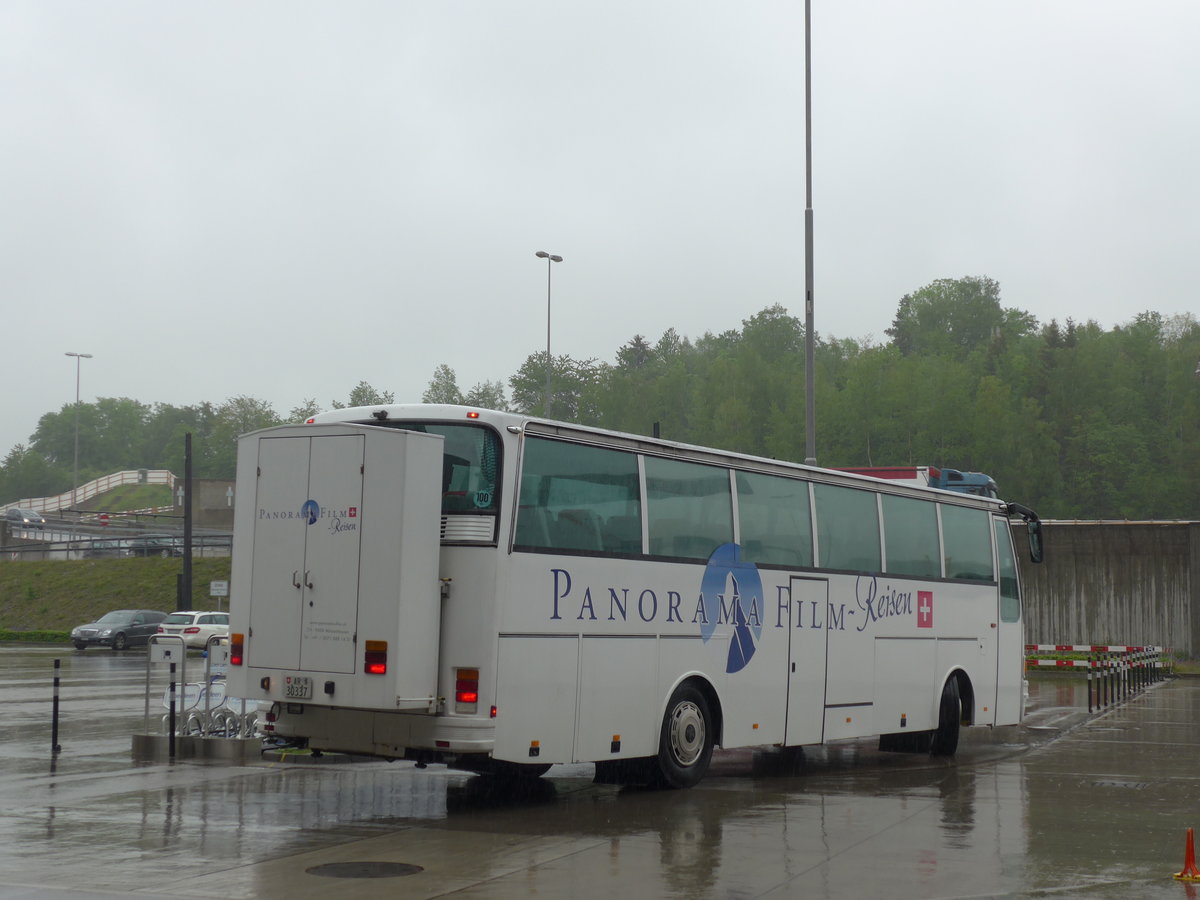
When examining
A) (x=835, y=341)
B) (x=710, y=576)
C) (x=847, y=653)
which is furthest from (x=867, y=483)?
(x=835, y=341)

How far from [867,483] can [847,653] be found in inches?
80.6

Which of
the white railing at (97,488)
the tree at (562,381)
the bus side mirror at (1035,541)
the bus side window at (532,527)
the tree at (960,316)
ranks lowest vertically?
the bus side window at (532,527)

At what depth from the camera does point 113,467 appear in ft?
602

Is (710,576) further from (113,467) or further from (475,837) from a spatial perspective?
(113,467)

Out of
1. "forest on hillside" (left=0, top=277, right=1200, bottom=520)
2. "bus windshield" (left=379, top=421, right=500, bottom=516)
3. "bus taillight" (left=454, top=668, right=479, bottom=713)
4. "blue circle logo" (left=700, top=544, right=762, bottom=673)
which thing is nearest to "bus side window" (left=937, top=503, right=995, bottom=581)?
"blue circle logo" (left=700, top=544, right=762, bottom=673)

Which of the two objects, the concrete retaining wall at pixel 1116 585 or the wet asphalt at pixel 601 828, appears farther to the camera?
the concrete retaining wall at pixel 1116 585

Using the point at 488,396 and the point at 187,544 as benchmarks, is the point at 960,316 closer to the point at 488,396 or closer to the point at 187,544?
the point at 488,396

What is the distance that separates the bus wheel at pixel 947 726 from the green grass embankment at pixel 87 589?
4869 cm

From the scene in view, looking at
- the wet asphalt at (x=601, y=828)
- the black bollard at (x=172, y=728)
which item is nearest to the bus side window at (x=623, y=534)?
the wet asphalt at (x=601, y=828)

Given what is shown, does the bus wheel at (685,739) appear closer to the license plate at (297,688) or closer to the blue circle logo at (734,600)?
the blue circle logo at (734,600)

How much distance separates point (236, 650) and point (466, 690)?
2157 mm

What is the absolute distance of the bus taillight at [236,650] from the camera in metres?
12.0

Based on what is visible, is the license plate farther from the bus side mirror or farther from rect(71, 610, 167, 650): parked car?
rect(71, 610, 167, 650): parked car

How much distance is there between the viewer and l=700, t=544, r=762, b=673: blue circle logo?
A: 1405cm
